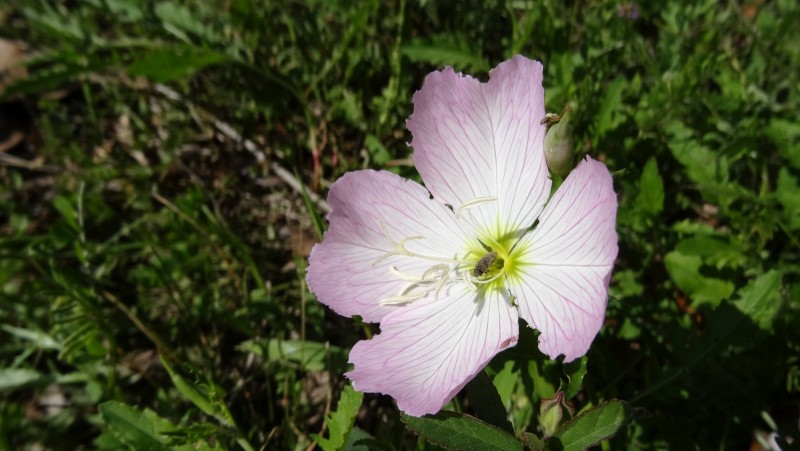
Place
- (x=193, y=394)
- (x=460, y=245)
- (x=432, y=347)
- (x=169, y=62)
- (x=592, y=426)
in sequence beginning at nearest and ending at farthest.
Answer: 1. (x=592, y=426)
2. (x=432, y=347)
3. (x=460, y=245)
4. (x=193, y=394)
5. (x=169, y=62)

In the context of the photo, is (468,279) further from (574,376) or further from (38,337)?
(38,337)

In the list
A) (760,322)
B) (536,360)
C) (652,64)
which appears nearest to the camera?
(536,360)

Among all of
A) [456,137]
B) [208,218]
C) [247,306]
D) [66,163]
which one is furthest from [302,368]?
[66,163]

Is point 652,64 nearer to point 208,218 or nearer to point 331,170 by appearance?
point 331,170

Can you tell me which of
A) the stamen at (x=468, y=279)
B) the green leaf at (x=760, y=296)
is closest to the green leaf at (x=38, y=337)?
the stamen at (x=468, y=279)

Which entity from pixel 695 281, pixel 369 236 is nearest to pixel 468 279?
pixel 369 236

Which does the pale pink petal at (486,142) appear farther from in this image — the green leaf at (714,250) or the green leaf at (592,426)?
the green leaf at (714,250)

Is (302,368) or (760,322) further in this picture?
(302,368)
